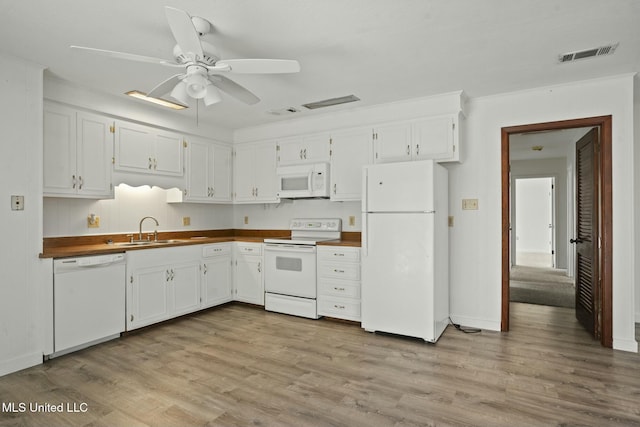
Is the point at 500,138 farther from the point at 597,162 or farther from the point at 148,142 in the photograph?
the point at 148,142

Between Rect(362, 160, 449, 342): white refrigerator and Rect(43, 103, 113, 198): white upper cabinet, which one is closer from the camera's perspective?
Rect(43, 103, 113, 198): white upper cabinet

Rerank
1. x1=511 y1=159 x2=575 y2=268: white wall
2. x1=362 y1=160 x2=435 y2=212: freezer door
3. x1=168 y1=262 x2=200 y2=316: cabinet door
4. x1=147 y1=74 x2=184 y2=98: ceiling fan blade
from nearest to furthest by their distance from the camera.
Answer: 1. x1=147 y1=74 x2=184 y2=98: ceiling fan blade
2. x1=362 y1=160 x2=435 y2=212: freezer door
3. x1=168 y1=262 x2=200 y2=316: cabinet door
4. x1=511 y1=159 x2=575 y2=268: white wall

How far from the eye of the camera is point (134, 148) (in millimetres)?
3975

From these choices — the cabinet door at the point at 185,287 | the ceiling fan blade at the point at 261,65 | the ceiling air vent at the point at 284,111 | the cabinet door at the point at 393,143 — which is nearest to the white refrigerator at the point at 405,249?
the cabinet door at the point at 393,143

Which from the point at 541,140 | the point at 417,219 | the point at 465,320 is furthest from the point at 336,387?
the point at 541,140

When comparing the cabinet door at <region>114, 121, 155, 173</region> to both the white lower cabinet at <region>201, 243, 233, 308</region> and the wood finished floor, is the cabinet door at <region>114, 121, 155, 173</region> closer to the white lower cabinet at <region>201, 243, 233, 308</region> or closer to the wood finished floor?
the white lower cabinet at <region>201, 243, 233, 308</region>

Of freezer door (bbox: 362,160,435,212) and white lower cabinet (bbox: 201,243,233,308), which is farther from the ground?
freezer door (bbox: 362,160,435,212)

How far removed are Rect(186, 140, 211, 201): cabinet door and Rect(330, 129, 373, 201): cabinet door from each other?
68.5 inches

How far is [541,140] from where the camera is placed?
6.20m

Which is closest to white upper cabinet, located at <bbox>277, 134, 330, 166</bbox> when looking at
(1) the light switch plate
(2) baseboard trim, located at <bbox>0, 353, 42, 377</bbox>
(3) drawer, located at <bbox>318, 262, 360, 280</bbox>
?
(3) drawer, located at <bbox>318, 262, 360, 280</bbox>

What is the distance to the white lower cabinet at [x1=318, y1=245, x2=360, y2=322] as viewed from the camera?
3949 mm

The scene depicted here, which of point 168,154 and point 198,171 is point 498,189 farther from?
point 168,154

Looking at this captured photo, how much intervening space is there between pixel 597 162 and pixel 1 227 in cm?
520

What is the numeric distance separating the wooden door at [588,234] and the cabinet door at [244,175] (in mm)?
3964
